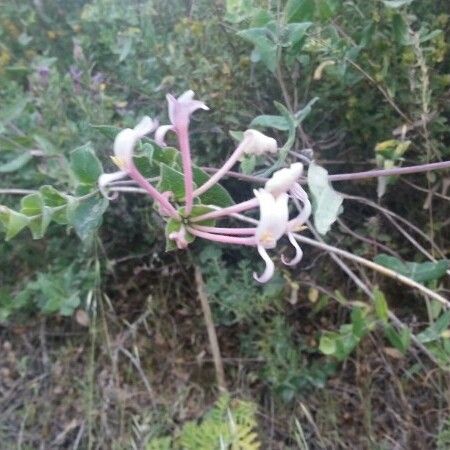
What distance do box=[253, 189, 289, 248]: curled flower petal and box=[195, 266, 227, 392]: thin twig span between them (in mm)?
726

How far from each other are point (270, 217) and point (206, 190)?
15cm

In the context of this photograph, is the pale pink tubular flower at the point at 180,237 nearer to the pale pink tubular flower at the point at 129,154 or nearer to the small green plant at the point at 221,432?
the pale pink tubular flower at the point at 129,154

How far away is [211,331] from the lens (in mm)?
1264

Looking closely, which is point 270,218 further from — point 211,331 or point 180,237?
point 211,331

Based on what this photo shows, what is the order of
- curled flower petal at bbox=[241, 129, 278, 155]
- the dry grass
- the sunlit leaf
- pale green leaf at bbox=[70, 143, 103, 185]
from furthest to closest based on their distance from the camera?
the dry grass → the sunlit leaf → pale green leaf at bbox=[70, 143, 103, 185] → curled flower petal at bbox=[241, 129, 278, 155]

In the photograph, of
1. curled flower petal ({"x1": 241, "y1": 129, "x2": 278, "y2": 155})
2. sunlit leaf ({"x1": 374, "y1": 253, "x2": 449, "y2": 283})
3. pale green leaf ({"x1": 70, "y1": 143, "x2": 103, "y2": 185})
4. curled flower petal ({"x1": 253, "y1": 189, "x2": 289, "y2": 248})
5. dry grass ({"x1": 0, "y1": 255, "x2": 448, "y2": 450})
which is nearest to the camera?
curled flower petal ({"x1": 253, "y1": 189, "x2": 289, "y2": 248})

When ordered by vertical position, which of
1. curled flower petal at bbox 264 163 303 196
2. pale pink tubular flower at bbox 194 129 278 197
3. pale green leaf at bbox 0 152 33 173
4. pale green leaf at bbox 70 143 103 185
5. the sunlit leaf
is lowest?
pale green leaf at bbox 0 152 33 173

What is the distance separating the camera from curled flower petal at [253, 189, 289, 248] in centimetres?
53

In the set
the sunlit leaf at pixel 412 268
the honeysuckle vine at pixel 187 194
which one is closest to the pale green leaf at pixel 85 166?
the honeysuckle vine at pixel 187 194

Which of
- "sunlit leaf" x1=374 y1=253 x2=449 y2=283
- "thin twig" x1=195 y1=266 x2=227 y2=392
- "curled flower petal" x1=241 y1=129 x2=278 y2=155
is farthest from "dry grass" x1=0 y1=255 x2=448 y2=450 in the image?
"curled flower petal" x1=241 y1=129 x2=278 y2=155

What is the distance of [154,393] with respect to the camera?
4.18ft

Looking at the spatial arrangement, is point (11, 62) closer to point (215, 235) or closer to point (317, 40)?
point (317, 40)

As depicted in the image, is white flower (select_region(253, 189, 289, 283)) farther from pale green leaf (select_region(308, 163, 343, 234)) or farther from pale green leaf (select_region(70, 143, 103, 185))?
pale green leaf (select_region(70, 143, 103, 185))

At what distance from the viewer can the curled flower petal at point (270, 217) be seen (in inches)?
20.8
